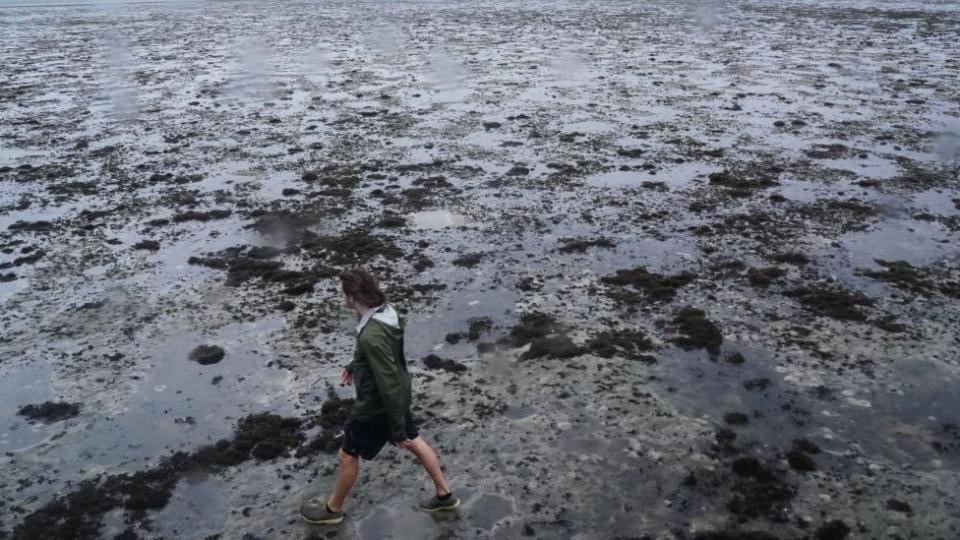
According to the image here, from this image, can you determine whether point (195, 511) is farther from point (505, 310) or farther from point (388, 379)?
point (505, 310)

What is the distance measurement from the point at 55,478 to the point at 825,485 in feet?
24.5

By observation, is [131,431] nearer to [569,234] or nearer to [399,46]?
[569,234]

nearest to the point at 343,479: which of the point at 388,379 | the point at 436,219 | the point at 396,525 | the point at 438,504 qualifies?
the point at 396,525

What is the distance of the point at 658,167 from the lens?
16.6 metres

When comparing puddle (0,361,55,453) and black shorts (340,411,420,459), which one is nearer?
black shorts (340,411,420,459)

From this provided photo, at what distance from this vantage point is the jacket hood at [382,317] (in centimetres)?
597

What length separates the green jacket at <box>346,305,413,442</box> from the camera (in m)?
5.85

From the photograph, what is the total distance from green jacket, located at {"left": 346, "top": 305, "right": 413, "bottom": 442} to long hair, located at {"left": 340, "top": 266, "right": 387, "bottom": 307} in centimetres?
12

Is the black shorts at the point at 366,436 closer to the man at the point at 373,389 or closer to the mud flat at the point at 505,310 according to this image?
the man at the point at 373,389

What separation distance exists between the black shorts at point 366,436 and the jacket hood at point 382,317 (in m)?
0.82

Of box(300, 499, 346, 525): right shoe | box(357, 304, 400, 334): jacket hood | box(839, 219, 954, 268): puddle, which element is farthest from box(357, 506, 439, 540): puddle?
box(839, 219, 954, 268): puddle

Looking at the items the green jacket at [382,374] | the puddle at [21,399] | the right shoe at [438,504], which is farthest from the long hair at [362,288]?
the puddle at [21,399]

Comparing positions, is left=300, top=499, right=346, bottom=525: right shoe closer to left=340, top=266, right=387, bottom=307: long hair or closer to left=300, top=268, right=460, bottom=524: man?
left=300, top=268, right=460, bottom=524: man

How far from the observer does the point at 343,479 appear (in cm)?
631
